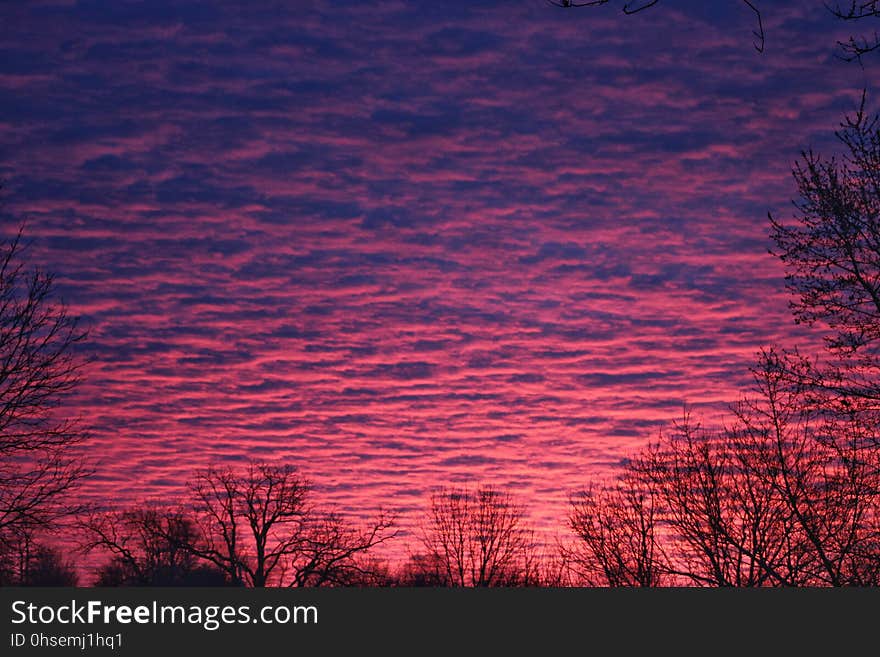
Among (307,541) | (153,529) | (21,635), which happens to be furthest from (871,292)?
(153,529)

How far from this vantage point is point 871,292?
20422mm

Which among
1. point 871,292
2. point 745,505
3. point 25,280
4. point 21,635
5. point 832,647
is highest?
point 25,280

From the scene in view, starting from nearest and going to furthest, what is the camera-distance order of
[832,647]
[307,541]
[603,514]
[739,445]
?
[832,647]
[739,445]
[603,514]
[307,541]

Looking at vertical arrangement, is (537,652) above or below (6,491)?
below

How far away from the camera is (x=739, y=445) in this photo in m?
31.0

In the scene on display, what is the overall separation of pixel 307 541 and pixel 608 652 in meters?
47.7

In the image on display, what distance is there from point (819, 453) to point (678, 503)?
27.2 feet

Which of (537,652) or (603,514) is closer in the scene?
(537,652)

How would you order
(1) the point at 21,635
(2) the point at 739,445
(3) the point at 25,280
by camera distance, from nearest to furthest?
(1) the point at 21,635 → (3) the point at 25,280 → (2) the point at 739,445

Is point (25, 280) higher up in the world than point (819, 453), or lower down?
higher up

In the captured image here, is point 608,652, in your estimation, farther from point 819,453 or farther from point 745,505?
point 745,505

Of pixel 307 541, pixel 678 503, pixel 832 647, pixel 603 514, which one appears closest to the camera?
pixel 832 647

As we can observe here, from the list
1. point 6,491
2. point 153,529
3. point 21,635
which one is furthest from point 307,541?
point 21,635

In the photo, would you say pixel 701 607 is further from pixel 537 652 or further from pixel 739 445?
pixel 739 445
